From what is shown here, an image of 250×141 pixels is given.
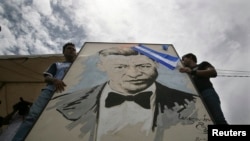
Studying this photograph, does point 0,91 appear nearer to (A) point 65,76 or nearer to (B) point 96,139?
(A) point 65,76

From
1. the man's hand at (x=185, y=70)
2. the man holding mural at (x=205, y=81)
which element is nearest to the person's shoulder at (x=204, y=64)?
the man holding mural at (x=205, y=81)

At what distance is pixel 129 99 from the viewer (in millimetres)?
2514

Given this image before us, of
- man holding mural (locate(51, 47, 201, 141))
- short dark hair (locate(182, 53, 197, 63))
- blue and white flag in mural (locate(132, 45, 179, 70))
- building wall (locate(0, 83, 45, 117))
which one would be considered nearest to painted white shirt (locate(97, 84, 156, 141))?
man holding mural (locate(51, 47, 201, 141))

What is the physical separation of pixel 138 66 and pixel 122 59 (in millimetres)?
279

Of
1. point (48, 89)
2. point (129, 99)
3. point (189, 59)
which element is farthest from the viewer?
point (189, 59)

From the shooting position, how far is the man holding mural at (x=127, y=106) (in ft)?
6.92

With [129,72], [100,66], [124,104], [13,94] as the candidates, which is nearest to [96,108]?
[124,104]

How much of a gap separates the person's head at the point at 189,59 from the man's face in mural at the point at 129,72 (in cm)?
42

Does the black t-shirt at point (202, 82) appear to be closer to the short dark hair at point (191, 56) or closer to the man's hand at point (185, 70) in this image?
the man's hand at point (185, 70)

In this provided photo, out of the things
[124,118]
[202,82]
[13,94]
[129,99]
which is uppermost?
[13,94]

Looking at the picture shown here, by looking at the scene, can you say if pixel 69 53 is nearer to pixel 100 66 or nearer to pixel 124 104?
pixel 100 66

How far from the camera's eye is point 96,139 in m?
2.02

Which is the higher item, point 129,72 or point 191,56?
point 191,56

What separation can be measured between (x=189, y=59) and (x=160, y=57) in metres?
0.39
